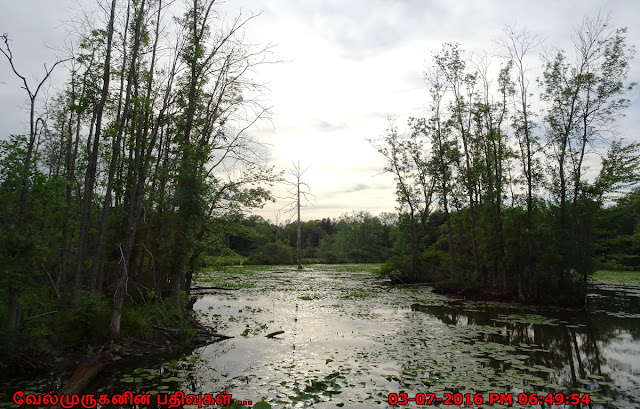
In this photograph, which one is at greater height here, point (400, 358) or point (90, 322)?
point (90, 322)

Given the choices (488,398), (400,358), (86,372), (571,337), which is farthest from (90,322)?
(571,337)

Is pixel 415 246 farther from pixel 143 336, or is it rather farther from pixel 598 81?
pixel 143 336

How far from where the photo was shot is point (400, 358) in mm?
8406

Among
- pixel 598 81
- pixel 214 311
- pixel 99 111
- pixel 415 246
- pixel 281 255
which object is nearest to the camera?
pixel 99 111

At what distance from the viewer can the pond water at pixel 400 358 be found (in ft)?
21.4

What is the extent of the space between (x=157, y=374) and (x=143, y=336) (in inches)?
93.6

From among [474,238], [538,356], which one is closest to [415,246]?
[474,238]

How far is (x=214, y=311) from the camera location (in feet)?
49.5
